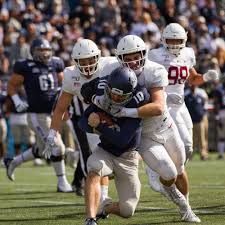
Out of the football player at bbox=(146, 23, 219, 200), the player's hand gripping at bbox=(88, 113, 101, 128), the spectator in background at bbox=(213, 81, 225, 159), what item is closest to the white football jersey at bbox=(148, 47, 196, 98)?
the football player at bbox=(146, 23, 219, 200)

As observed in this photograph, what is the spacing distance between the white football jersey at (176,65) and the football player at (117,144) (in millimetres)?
1846

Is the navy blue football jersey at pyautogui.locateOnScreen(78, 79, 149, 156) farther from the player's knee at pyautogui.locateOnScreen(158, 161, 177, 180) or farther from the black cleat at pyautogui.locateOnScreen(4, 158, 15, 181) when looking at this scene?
the black cleat at pyautogui.locateOnScreen(4, 158, 15, 181)

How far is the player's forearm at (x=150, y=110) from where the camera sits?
20.3ft

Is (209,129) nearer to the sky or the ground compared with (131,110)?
nearer to the ground

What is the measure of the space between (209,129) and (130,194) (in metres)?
11.2

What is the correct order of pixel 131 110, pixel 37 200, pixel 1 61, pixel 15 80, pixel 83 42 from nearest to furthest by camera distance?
1. pixel 131 110
2. pixel 83 42
3. pixel 37 200
4. pixel 15 80
5. pixel 1 61

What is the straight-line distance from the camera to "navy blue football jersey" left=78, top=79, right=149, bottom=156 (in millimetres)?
6160

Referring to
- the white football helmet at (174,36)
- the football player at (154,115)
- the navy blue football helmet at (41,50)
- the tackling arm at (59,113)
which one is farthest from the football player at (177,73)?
the navy blue football helmet at (41,50)

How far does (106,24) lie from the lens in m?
18.7

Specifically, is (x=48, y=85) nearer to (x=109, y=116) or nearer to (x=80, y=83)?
(x=80, y=83)

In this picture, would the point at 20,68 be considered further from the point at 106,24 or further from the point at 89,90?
the point at 106,24

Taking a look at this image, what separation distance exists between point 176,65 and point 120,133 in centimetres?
222

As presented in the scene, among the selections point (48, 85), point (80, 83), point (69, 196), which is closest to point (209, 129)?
point (48, 85)

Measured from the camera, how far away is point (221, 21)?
2023cm
